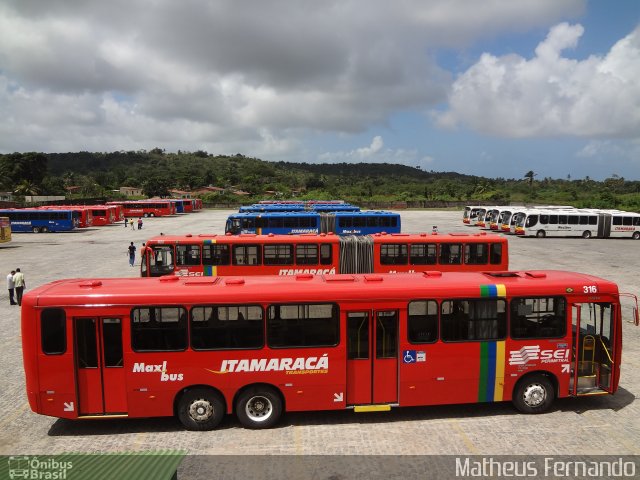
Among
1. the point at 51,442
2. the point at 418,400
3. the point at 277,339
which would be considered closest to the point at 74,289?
the point at 51,442

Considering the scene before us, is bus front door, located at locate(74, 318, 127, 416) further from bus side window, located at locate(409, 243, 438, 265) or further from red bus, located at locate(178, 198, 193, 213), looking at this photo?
red bus, located at locate(178, 198, 193, 213)

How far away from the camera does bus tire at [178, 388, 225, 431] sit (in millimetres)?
9633

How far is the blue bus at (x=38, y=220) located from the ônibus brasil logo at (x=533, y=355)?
180 ft

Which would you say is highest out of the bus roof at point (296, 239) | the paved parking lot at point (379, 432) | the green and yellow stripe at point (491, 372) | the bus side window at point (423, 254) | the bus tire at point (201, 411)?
the bus roof at point (296, 239)

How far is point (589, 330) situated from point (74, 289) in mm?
10510

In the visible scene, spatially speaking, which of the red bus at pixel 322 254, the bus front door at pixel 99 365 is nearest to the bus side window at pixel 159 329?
the bus front door at pixel 99 365

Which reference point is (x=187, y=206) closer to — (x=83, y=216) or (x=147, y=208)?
(x=147, y=208)

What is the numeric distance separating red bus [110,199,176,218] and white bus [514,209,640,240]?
56.1 metres

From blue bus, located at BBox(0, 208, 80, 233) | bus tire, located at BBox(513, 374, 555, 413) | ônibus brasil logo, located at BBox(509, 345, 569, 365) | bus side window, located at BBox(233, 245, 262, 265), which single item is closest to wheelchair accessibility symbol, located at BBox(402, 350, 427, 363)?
ônibus brasil logo, located at BBox(509, 345, 569, 365)

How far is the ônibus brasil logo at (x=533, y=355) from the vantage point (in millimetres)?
10023

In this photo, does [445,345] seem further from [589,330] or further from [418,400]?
[589,330]

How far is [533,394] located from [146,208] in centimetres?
7684

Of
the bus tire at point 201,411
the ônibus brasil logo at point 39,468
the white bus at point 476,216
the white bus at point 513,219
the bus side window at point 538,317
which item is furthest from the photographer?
the white bus at point 476,216

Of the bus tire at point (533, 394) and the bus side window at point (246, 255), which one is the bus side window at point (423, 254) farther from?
the bus tire at point (533, 394)
